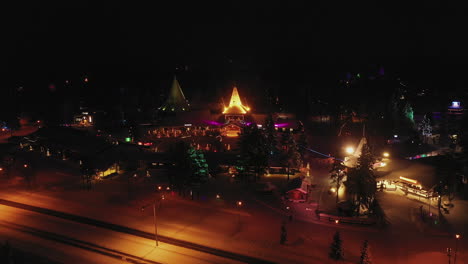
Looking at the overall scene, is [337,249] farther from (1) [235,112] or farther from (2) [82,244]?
(1) [235,112]

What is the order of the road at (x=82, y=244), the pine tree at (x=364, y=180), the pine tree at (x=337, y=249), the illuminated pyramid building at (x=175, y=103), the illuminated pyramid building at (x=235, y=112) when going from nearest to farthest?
the pine tree at (x=337, y=249) < the road at (x=82, y=244) < the pine tree at (x=364, y=180) < the illuminated pyramid building at (x=235, y=112) < the illuminated pyramid building at (x=175, y=103)

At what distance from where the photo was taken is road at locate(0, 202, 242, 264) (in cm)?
2238

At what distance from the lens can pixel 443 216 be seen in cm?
2947

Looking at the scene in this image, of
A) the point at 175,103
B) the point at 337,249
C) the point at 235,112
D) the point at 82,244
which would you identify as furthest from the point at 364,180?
the point at 175,103

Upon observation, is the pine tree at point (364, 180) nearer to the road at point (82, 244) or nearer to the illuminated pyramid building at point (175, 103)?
the road at point (82, 244)

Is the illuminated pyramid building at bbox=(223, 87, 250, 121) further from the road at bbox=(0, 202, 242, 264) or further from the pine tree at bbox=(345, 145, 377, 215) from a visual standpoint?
the road at bbox=(0, 202, 242, 264)

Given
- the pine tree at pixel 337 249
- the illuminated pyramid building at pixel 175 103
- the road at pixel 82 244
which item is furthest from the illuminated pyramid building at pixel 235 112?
the pine tree at pixel 337 249

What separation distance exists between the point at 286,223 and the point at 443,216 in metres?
14.4

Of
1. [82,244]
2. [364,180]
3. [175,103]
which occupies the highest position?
[175,103]

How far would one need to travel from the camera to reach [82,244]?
24.2 m

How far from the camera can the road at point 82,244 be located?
2238 cm

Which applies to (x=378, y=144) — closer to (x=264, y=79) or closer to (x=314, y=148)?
(x=314, y=148)

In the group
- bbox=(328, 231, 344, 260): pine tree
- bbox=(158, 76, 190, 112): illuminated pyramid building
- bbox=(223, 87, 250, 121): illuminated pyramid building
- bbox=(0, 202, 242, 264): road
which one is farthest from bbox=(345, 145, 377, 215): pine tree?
bbox=(158, 76, 190, 112): illuminated pyramid building

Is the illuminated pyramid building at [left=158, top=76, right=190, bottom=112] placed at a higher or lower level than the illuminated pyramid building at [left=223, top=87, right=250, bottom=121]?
higher
